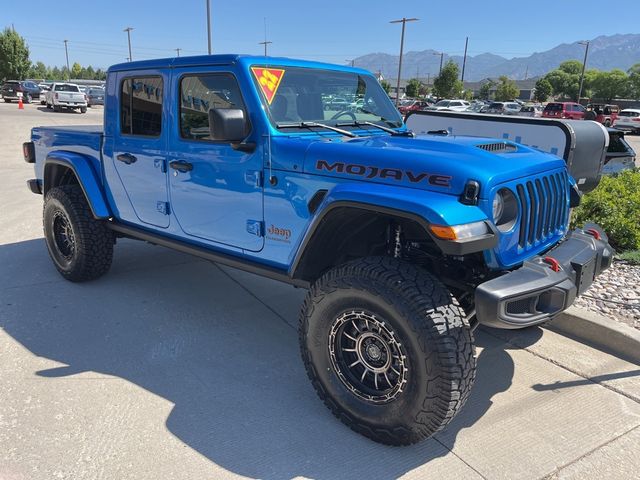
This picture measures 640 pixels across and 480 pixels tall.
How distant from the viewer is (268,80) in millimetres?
3256

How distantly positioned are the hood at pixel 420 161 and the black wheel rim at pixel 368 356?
0.71 meters

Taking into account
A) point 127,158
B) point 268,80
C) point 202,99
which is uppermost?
point 268,80

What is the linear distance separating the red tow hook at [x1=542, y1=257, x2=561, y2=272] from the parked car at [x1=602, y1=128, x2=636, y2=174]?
25.0 feet

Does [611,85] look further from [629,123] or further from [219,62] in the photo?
[219,62]

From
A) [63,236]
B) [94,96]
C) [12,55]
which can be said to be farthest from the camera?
[12,55]

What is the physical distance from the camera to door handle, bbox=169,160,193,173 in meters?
3.54

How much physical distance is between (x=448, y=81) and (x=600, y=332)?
56632mm

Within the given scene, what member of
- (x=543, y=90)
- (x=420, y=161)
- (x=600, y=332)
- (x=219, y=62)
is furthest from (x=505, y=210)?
(x=543, y=90)

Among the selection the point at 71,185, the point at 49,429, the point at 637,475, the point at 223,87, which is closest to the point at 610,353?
the point at 637,475

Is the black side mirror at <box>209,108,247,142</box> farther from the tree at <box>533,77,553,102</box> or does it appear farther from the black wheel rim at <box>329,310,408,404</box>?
the tree at <box>533,77,553,102</box>

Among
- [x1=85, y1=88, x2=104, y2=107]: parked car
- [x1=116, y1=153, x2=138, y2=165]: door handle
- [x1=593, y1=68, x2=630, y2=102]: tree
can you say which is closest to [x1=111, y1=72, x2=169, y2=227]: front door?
[x1=116, y1=153, x2=138, y2=165]: door handle

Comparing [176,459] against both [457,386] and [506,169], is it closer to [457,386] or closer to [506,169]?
[457,386]

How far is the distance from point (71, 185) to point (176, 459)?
10.1ft

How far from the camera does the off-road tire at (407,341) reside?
7.80 ft
